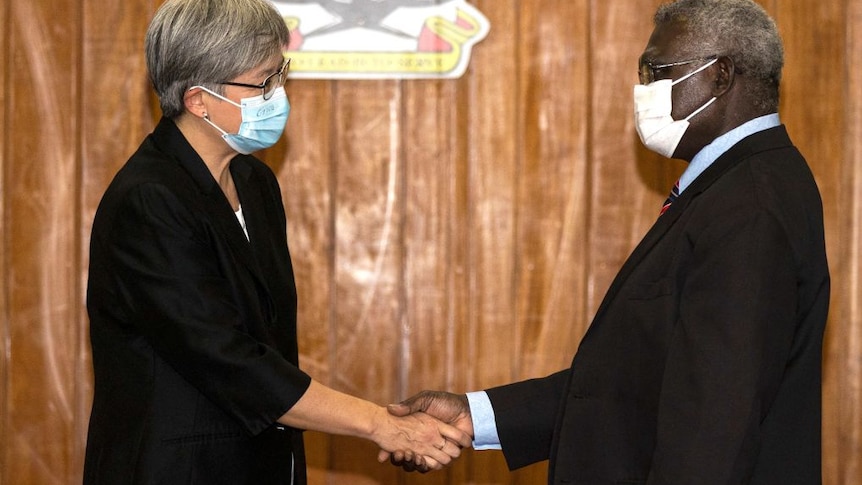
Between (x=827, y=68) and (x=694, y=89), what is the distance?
122 cm

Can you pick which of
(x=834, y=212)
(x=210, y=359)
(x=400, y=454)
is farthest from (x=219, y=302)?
(x=834, y=212)

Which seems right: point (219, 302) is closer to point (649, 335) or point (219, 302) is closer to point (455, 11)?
point (649, 335)

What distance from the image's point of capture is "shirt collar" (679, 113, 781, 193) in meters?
1.63

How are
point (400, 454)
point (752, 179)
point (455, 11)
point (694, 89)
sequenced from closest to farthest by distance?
1. point (752, 179)
2. point (694, 89)
3. point (400, 454)
4. point (455, 11)

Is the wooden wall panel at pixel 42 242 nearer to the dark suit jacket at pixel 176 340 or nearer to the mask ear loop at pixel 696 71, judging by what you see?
the dark suit jacket at pixel 176 340

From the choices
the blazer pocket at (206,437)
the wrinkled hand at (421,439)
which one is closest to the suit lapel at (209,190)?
the blazer pocket at (206,437)

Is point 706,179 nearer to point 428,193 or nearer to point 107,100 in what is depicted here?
point 428,193

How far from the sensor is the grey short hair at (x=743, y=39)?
163cm

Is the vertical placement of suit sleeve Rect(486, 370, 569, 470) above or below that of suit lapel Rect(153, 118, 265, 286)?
below

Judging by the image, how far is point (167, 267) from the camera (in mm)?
1710

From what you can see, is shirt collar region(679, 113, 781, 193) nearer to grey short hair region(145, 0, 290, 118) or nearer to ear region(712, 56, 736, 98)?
ear region(712, 56, 736, 98)

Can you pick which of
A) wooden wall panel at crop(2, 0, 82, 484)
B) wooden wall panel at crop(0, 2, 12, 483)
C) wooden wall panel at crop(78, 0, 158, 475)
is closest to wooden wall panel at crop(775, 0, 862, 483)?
wooden wall panel at crop(78, 0, 158, 475)

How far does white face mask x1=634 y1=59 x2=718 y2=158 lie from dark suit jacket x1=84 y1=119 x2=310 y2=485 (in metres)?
0.78

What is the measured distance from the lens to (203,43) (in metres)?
1.84
